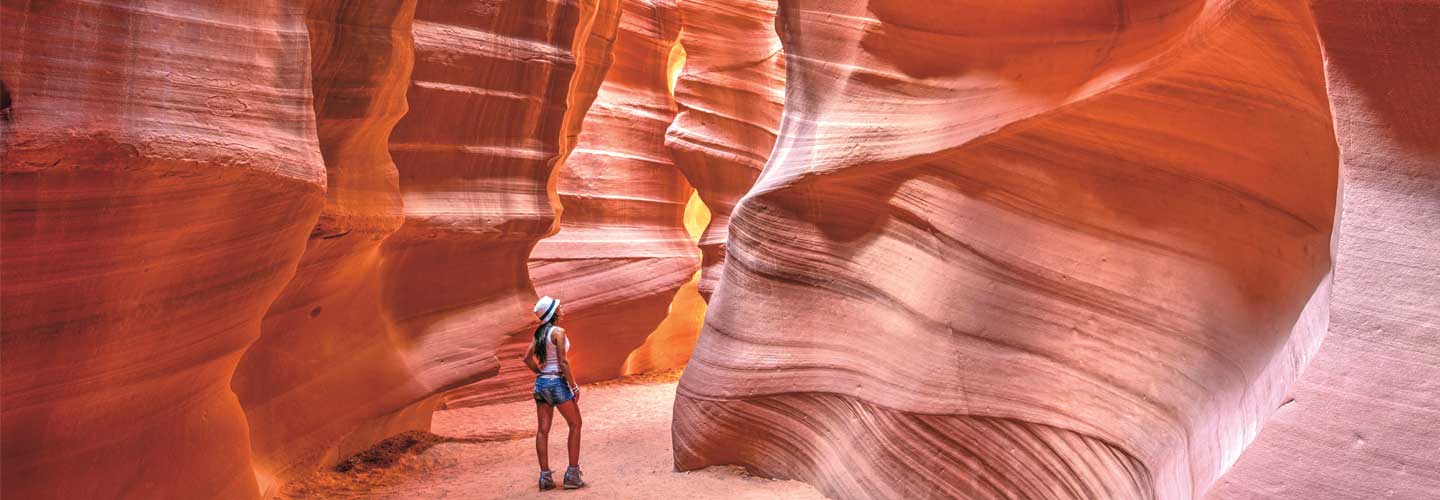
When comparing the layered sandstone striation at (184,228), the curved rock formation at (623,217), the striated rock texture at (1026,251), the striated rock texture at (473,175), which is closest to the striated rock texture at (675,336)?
the curved rock formation at (623,217)

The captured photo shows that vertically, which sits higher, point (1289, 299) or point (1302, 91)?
point (1302, 91)

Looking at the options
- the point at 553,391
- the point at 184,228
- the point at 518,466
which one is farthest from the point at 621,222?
the point at 184,228

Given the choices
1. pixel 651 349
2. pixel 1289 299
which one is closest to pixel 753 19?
pixel 651 349

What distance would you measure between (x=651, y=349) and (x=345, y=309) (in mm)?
5935

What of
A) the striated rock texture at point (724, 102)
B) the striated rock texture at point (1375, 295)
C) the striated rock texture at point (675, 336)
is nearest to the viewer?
the striated rock texture at point (1375, 295)

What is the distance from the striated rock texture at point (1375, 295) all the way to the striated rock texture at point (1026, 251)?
1.04 feet

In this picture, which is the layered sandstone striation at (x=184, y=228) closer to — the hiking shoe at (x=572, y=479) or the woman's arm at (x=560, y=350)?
the woman's arm at (x=560, y=350)

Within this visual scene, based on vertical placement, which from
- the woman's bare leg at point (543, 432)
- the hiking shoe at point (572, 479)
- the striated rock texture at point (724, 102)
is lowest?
the hiking shoe at point (572, 479)

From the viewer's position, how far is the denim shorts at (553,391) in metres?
Result: 5.79

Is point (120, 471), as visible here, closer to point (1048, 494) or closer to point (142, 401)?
point (142, 401)

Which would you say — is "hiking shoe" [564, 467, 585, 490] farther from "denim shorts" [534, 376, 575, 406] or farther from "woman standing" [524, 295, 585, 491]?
"denim shorts" [534, 376, 575, 406]

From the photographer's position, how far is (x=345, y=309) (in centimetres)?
654

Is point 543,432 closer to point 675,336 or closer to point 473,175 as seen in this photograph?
point 473,175

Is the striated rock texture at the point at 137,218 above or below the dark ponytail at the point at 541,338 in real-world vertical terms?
above
